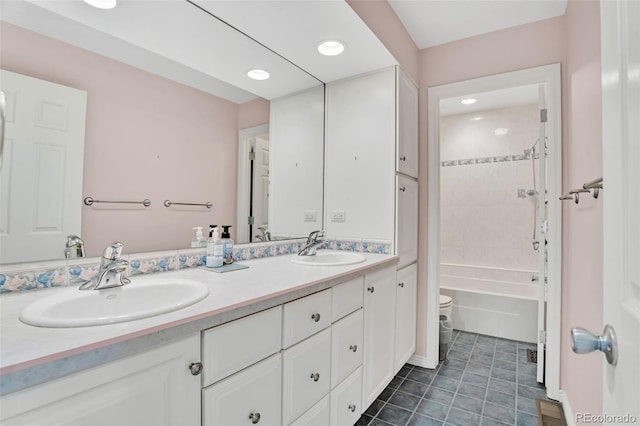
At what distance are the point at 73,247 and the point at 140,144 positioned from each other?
442 mm

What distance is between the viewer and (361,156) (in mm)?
2141

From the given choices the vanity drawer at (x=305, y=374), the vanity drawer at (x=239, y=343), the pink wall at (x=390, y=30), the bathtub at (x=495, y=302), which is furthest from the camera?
the bathtub at (x=495, y=302)

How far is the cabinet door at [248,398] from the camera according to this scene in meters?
0.85

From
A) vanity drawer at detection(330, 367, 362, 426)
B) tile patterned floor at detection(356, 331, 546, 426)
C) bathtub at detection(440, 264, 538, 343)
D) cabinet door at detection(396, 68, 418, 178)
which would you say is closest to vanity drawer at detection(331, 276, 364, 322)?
vanity drawer at detection(330, 367, 362, 426)

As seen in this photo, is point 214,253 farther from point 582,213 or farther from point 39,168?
point 582,213

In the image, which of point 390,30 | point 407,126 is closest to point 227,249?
point 407,126

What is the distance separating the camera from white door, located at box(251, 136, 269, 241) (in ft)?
5.80

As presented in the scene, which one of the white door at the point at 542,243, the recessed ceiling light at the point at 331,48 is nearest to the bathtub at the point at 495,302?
the white door at the point at 542,243

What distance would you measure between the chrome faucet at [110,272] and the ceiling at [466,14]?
80.7 inches

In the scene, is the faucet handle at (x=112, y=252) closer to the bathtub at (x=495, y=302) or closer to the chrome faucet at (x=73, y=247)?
the chrome faucet at (x=73, y=247)

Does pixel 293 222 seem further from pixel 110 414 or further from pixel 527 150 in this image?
pixel 527 150

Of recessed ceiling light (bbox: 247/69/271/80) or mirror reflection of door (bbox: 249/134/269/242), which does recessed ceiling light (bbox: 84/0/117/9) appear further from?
mirror reflection of door (bbox: 249/134/269/242)

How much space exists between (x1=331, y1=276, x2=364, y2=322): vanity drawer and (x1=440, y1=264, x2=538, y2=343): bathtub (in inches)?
78.9

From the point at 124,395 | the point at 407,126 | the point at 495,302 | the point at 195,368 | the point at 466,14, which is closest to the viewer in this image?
the point at 124,395
